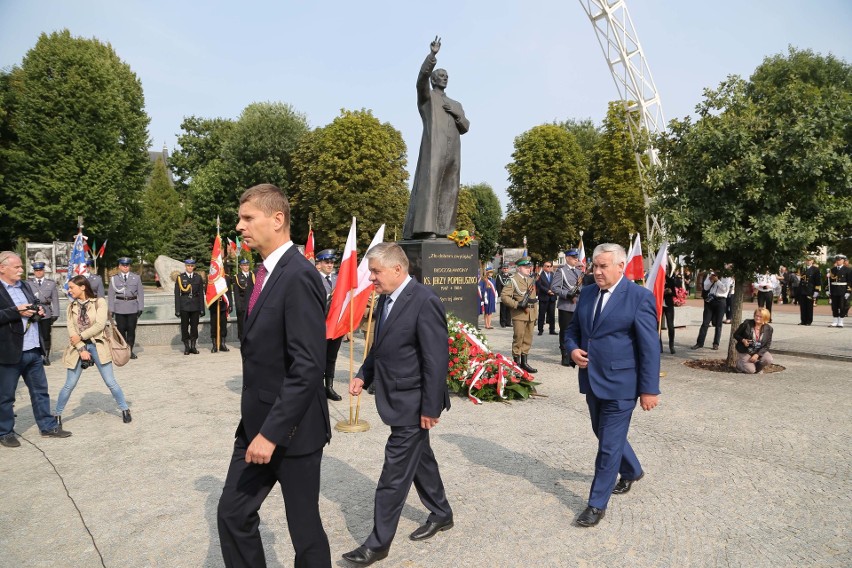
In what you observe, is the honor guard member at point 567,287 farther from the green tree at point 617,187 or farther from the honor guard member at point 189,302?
the green tree at point 617,187

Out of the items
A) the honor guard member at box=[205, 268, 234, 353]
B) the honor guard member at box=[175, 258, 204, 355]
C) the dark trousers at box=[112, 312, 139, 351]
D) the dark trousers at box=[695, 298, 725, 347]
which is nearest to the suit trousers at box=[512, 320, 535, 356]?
the dark trousers at box=[695, 298, 725, 347]

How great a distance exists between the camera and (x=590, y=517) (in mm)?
4246

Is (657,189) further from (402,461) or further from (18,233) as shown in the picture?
(18,233)

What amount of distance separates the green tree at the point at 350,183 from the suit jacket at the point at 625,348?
115 feet

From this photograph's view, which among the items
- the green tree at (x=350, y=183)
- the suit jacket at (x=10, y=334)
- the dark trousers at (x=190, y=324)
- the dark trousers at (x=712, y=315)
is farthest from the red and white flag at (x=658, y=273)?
the green tree at (x=350, y=183)

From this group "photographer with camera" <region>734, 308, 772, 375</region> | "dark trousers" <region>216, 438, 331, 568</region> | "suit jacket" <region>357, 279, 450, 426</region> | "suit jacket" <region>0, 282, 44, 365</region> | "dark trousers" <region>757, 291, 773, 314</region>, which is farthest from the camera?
"dark trousers" <region>757, 291, 773, 314</region>

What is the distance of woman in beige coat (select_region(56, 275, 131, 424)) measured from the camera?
6.88 m

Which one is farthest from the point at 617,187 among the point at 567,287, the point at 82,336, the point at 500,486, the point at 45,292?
the point at 500,486

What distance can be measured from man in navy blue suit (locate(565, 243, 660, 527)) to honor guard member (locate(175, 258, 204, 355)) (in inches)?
436

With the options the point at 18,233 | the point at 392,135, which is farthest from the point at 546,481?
the point at 392,135

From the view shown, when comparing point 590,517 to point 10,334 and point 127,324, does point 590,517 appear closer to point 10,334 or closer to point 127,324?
point 10,334

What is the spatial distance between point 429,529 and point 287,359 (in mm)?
2059

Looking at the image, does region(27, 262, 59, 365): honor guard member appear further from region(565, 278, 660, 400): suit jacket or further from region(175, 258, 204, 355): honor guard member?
region(565, 278, 660, 400): suit jacket

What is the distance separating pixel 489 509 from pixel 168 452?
340 centimetres
